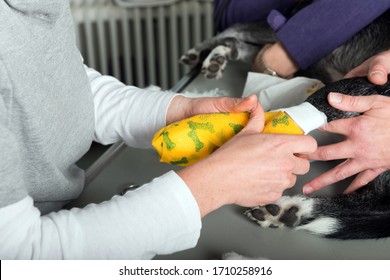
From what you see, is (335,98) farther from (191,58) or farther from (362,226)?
(191,58)

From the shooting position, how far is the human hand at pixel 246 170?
68 centimetres

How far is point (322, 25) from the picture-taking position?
4.08 feet

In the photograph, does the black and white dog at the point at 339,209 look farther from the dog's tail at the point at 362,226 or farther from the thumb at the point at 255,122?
the thumb at the point at 255,122

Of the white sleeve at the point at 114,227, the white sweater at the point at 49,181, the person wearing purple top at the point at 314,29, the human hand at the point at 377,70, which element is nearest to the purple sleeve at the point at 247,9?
the person wearing purple top at the point at 314,29

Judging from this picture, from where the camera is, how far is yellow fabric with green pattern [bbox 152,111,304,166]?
74 centimetres

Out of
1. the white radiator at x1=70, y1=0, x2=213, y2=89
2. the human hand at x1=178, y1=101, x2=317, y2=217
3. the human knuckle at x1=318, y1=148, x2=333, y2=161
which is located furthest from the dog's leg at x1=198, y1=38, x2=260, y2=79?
the white radiator at x1=70, y1=0, x2=213, y2=89

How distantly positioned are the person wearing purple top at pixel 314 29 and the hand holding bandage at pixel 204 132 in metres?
0.53

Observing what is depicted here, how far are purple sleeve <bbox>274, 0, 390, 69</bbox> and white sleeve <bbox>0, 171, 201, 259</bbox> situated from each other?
0.73 metres

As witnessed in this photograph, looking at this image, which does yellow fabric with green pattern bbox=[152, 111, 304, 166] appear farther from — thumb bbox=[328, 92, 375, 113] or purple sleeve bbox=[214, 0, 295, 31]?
purple sleeve bbox=[214, 0, 295, 31]

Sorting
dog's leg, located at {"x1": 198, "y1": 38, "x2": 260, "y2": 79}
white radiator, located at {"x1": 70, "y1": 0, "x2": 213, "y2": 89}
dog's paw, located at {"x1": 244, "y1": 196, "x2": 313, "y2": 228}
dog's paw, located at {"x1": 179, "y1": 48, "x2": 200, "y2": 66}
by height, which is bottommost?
white radiator, located at {"x1": 70, "y1": 0, "x2": 213, "y2": 89}

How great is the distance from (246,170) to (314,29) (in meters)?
0.69

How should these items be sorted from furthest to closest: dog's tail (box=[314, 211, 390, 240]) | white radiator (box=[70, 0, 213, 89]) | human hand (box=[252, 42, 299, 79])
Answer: white radiator (box=[70, 0, 213, 89]) → human hand (box=[252, 42, 299, 79]) → dog's tail (box=[314, 211, 390, 240])
